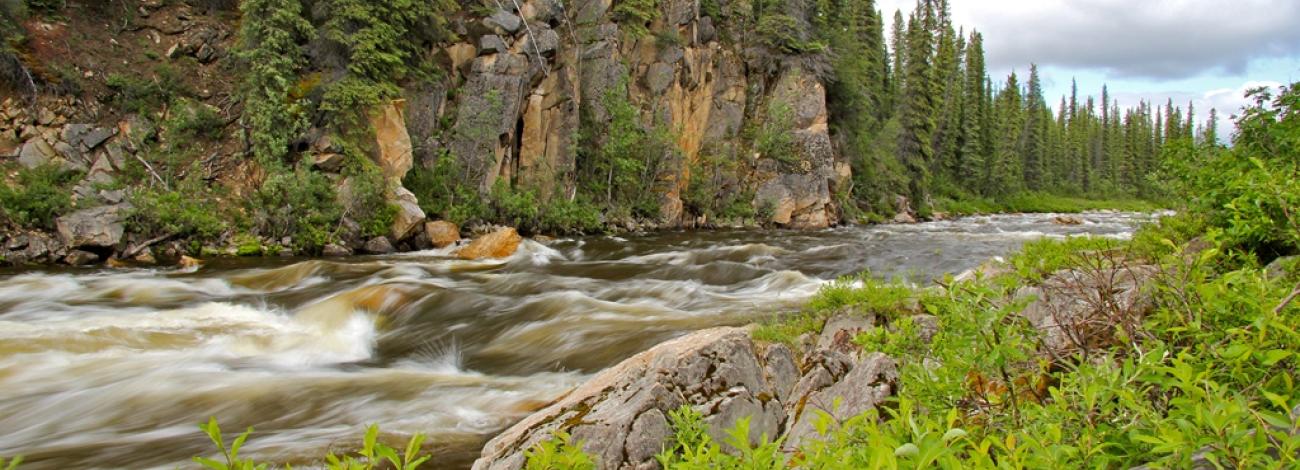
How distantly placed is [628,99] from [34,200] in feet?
71.3

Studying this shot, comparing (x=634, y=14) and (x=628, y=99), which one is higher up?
(x=634, y=14)

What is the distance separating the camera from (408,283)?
40.5 ft

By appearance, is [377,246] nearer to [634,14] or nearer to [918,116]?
[634,14]

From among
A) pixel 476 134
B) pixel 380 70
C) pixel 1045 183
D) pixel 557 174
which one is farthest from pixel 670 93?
pixel 1045 183

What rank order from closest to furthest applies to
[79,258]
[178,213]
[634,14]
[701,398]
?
[701,398] < [79,258] < [178,213] < [634,14]

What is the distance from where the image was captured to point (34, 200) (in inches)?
578

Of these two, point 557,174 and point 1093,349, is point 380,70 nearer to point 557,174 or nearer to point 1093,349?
point 557,174

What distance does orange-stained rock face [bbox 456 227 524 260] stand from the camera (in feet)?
58.5

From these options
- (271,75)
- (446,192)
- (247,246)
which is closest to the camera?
(247,246)

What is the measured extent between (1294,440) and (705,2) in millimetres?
37764

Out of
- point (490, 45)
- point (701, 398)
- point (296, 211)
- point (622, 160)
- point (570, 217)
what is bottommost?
point (701, 398)

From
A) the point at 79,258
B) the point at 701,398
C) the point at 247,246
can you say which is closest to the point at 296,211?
the point at 247,246

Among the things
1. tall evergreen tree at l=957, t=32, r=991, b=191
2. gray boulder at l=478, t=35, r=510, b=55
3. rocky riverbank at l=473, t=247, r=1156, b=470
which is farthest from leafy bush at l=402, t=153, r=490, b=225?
tall evergreen tree at l=957, t=32, r=991, b=191

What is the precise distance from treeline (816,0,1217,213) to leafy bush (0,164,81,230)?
36.4m
